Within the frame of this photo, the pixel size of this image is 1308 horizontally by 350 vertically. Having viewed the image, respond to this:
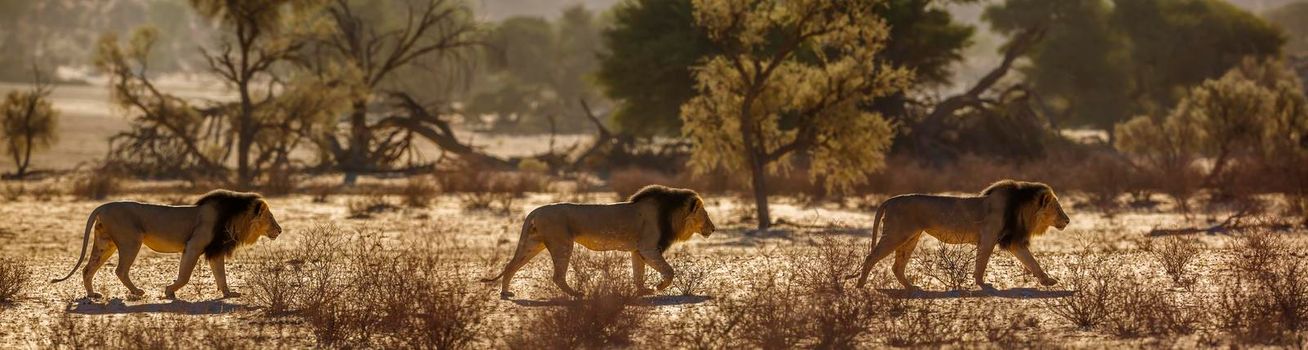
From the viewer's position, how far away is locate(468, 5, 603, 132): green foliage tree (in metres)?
72.1

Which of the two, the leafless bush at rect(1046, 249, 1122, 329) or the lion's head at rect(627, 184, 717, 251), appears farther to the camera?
the lion's head at rect(627, 184, 717, 251)

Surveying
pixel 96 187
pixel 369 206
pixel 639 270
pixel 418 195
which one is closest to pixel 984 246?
pixel 639 270

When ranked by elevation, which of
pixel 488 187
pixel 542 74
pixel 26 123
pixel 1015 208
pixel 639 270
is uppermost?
pixel 542 74

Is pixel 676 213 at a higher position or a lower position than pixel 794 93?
lower

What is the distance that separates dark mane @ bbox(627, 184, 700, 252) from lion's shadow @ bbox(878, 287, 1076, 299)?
172 centimetres

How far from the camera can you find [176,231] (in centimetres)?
1250

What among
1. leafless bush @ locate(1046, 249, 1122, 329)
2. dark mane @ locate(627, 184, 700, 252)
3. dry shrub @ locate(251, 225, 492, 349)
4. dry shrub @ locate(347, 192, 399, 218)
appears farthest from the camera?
dry shrub @ locate(347, 192, 399, 218)

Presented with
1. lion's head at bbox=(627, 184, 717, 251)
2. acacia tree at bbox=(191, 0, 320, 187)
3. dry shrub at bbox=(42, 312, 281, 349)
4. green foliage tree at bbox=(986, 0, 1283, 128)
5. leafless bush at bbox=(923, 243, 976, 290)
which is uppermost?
green foliage tree at bbox=(986, 0, 1283, 128)

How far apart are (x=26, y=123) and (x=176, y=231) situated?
77.1 ft

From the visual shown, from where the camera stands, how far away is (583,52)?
82688 millimetres

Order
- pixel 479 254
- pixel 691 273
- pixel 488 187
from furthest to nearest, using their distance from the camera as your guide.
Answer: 1. pixel 488 187
2. pixel 479 254
3. pixel 691 273

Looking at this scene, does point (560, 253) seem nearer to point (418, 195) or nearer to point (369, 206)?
point (369, 206)

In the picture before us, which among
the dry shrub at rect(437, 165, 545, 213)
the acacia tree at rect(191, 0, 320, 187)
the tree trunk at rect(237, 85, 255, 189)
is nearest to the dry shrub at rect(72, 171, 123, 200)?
the acacia tree at rect(191, 0, 320, 187)

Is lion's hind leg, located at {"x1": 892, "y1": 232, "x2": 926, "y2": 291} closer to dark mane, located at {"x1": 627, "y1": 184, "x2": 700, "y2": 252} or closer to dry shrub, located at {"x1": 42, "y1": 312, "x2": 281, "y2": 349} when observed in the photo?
dark mane, located at {"x1": 627, "y1": 184, "x2": 700, "y2": 252}
